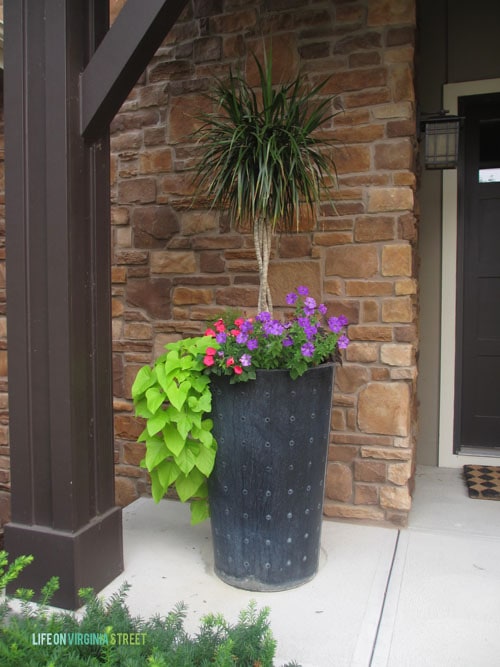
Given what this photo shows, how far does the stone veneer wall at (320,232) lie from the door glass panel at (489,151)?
966 mm

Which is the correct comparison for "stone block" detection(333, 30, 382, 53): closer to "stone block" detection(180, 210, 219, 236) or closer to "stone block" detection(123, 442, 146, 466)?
"stone block" detection(180, 210, 219, 236)

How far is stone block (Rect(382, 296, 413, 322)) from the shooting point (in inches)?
111

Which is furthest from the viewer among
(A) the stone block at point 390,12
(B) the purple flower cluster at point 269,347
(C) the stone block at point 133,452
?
(C) the stone block at point 133,452

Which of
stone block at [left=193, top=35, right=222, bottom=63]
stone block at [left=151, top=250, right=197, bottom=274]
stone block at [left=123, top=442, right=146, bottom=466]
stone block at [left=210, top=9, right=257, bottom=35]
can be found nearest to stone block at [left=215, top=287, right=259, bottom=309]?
stone block at [left=151, top=250, right=197, bottom=274]

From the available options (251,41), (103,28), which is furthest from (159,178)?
(103,28)

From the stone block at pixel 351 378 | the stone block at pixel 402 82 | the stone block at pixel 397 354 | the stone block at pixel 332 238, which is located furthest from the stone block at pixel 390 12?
the stone block at pixel 351 378

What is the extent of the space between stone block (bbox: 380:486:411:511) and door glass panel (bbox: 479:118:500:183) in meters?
1.99

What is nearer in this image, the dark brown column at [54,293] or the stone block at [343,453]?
the dark brown column at [54,293]

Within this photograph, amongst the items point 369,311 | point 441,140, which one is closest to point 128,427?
point 369,311

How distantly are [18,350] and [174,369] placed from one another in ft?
1.89

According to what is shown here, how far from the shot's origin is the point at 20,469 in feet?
7.27

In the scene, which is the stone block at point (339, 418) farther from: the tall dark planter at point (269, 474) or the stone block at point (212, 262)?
the stone block at point (212, 262)

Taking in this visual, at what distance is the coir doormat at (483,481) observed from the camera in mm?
3160

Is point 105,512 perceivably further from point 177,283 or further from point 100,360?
point 177,283
